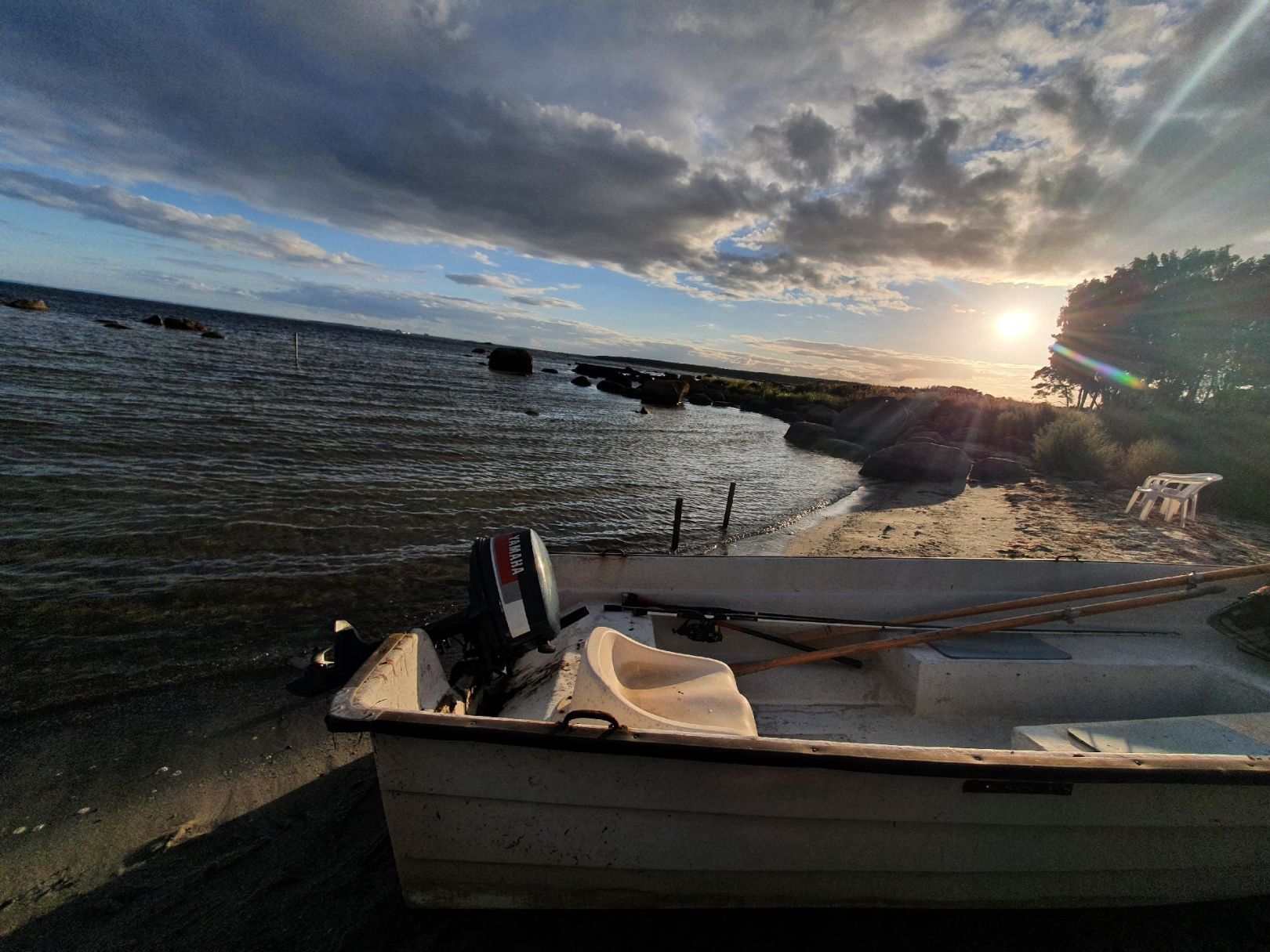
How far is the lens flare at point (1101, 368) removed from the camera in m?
30.0

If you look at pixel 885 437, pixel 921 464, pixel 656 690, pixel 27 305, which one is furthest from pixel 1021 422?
pixel 27 305

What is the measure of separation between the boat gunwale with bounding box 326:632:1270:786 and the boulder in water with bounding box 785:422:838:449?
879 inches

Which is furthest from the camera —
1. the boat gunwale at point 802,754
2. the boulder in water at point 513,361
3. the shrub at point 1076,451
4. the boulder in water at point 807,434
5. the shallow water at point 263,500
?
the boulder in water at point 513,361

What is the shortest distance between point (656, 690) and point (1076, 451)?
17.3 metres

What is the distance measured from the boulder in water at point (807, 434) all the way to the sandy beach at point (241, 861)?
72.9ft

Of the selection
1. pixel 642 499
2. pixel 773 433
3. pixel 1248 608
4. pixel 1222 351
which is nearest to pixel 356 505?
pixel 642 499

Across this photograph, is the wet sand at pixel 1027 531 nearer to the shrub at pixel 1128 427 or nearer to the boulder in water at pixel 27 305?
the shrub at pixel 1128 427

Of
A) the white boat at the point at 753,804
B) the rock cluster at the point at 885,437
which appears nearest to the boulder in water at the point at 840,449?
the rock cluster at the point at 885,437

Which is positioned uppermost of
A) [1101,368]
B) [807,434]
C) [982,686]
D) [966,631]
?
[1101,368]

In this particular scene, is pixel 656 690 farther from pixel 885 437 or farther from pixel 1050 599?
pixel 885 437

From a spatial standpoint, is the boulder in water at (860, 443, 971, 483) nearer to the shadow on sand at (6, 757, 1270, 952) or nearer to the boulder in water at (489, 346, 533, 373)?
the shadow on sand at (6, 757, 1270, 952)

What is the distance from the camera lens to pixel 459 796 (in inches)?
93.8

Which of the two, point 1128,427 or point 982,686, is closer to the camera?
point 982,686

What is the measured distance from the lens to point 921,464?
1541 centimetres
